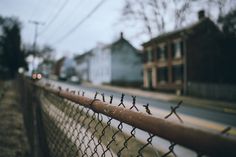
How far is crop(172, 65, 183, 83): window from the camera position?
3997cm

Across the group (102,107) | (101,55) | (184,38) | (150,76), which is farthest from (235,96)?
(101,55)

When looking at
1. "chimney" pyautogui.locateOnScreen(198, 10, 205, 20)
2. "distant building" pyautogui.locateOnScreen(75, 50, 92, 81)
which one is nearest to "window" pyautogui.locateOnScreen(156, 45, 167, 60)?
"chimney" pyautogui.locateOnScreen(198, 10, 205, 20)

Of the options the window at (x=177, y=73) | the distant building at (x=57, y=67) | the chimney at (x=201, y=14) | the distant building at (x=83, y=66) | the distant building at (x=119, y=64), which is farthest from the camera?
the distant building at (x=57, y=67)

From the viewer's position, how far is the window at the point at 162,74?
4381 centimetres

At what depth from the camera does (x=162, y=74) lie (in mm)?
44625

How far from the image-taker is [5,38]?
254 ft

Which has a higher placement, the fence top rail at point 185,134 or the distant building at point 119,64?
the distant building at point 119,64

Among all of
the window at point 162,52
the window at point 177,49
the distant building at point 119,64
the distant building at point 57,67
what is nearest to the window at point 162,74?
the window at point 162,52

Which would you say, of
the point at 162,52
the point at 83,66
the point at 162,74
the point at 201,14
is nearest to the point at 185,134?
the point at 201,14

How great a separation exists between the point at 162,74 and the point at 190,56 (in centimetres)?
595

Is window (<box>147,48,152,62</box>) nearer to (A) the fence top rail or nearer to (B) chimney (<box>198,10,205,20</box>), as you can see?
(B) chimney (<box>198,10,205,20</box>)

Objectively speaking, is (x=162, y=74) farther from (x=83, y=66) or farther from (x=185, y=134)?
(x=83, y=66)

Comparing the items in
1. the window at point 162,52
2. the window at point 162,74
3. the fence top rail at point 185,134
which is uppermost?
the window at point 162,52

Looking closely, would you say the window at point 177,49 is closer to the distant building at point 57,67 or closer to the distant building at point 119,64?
the distant building at point 119,64
